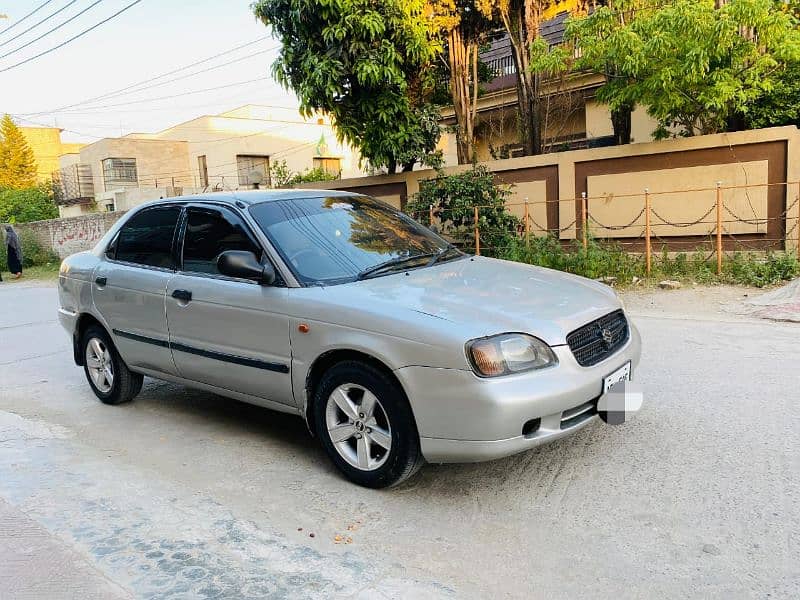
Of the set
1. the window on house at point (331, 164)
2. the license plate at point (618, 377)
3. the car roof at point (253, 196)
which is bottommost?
the license plate at point (618, 377)

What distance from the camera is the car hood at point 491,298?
350 centimetres

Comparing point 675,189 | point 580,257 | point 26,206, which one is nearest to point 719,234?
point 675,189

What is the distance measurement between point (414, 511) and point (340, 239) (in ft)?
6.13

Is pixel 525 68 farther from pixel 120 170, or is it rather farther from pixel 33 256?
pixel 120 170

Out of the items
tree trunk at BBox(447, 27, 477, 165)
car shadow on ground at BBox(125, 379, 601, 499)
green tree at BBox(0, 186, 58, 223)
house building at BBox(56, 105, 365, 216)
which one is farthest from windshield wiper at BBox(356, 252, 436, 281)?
green tree at BBox(0, 186, 58, 223)

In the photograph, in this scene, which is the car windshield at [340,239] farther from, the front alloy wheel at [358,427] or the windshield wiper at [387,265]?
the front alloy wheel at [358,427]

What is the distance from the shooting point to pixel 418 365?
3.46 m

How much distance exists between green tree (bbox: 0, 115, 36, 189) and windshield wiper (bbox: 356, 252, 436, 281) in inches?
2562

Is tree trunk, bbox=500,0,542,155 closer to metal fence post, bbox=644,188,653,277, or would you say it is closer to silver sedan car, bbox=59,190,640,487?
metal fence post, bbox=644,188,653,277

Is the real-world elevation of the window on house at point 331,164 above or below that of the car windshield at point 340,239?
above

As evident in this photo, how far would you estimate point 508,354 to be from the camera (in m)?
3.39

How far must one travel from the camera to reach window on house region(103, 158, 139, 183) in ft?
141

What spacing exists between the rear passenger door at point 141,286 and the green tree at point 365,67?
7.86 m

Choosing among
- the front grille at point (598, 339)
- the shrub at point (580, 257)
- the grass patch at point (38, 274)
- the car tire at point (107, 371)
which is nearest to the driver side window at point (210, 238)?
the car tire at point (107, 371)
